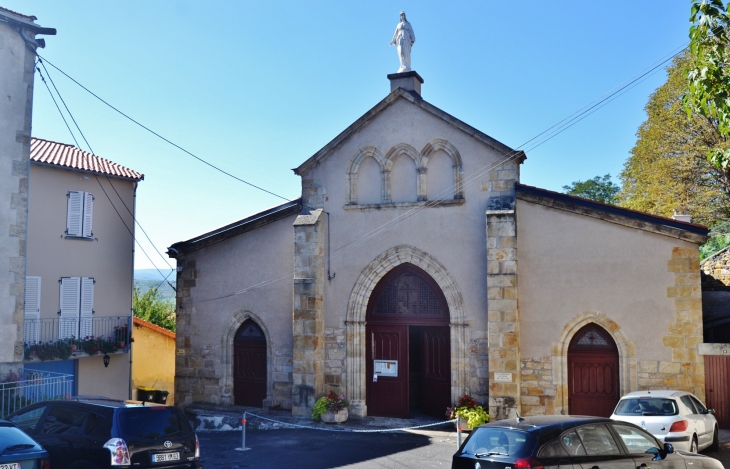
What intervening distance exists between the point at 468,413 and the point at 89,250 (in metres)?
11.7

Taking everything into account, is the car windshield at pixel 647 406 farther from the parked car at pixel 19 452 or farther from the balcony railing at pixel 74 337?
the balcony railing at pixel 74 337

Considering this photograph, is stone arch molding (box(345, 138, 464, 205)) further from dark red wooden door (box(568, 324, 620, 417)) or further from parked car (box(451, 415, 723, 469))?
parked car (box(451, 415, 723, 469))

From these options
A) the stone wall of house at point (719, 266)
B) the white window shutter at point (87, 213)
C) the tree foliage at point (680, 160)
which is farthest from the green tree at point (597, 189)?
the white window shutter at point (87, 213)

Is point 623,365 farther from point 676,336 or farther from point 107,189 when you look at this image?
point 107,189

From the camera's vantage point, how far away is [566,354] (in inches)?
588

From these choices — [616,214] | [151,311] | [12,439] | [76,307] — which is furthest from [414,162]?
[151,311]

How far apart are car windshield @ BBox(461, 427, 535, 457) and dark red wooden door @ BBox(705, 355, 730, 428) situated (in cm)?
822

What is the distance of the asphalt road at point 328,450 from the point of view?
1231cm

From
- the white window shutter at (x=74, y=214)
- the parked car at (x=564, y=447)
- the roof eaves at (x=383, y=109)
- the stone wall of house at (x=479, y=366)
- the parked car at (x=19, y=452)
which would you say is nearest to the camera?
the parked car at (x=19, y=452)

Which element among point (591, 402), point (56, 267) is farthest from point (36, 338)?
point (591, 402)

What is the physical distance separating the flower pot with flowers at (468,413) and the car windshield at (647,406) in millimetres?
3501

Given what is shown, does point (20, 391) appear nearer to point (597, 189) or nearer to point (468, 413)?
point (468, 413)

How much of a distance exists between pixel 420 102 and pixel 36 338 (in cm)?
1164

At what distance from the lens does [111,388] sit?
19719mm
